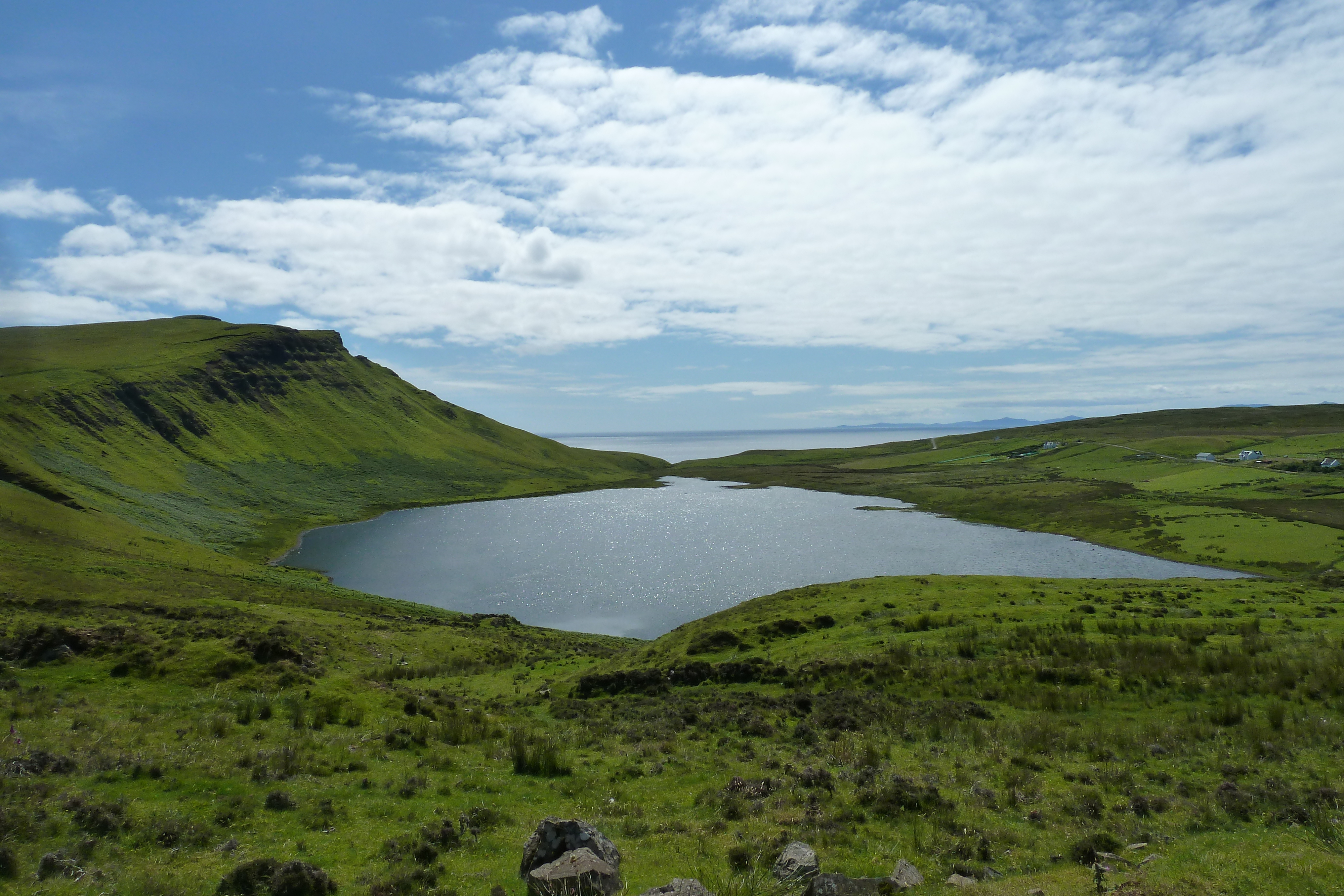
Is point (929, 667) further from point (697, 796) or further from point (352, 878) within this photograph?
point (352, 878)

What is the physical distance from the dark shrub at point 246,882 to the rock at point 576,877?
4.91m

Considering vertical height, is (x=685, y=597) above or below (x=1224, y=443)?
below

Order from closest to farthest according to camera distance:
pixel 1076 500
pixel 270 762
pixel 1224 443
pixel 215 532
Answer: pixel 270 762
pixel 215 532
pixel 1076 500
pixel 1224 443

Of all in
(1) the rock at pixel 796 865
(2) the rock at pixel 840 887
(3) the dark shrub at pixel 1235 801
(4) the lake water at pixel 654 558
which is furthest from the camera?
(4) the lake water at pixel 654 558

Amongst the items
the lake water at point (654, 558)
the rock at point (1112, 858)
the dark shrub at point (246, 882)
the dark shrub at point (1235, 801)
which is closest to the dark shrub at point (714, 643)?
the lake water at point (654, 558)

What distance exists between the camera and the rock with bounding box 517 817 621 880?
11.9m

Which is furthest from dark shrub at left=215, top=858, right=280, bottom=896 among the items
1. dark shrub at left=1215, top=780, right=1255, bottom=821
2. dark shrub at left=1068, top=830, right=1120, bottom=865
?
dark shrub at left=1215, top=780, right=1255, bottom=821

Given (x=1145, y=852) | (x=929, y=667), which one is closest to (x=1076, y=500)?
(x=929, y=667)

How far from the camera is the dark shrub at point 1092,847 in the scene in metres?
12.1

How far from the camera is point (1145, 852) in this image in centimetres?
1216

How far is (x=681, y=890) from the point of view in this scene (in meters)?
10.1

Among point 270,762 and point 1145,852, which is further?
point 270,762

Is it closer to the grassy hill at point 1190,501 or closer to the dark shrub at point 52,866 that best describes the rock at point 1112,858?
the dark shrub at point 52,866

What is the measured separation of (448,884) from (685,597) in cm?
6664
